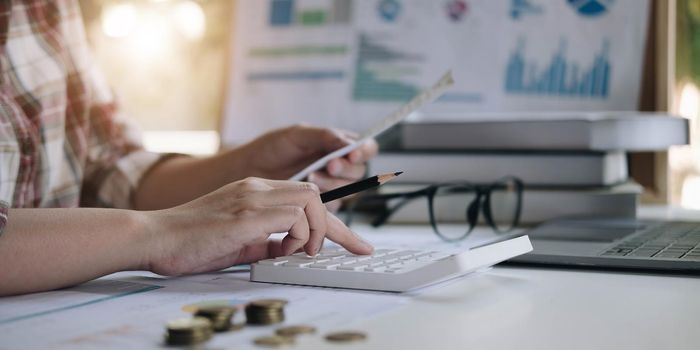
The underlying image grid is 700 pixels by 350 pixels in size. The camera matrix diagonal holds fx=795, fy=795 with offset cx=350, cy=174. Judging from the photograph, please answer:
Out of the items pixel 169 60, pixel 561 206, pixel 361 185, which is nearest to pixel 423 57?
pixel 561 206

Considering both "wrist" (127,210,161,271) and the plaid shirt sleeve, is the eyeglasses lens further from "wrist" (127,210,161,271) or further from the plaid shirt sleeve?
"wrist" (127,210,161,271)

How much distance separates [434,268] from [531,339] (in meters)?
0.15

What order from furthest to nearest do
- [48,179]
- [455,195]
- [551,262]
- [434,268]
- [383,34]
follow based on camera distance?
[383,34]
[455,195]
[48,179]
[551,262]
[434,268]

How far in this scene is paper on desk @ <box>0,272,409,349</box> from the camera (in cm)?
47

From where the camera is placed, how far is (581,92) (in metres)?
1.49

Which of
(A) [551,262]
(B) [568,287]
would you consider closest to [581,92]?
(A) [551,262]

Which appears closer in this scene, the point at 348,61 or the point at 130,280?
the point at 130,280

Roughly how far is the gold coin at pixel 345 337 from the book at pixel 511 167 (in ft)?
2.77

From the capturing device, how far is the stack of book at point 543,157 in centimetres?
119

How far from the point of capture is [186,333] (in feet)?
1.45

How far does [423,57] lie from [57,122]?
2.51ft

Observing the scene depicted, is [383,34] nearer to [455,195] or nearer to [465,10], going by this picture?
[465,10]

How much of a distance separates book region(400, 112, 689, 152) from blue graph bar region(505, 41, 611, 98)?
22 centimetres

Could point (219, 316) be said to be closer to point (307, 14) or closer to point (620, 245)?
point (620, 245)
